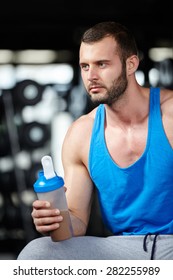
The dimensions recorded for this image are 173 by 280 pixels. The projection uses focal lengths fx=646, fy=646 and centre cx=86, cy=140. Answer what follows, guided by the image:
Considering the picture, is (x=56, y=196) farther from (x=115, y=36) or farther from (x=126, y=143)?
(x=115, y=36)

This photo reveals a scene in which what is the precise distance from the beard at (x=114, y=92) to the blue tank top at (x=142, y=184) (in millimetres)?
72

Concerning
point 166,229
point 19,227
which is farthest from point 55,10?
point 166,229

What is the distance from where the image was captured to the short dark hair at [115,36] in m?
1.33

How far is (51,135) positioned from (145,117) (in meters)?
1.34

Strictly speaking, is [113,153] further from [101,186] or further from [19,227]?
[19,227]

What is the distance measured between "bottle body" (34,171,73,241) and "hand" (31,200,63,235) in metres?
0.01

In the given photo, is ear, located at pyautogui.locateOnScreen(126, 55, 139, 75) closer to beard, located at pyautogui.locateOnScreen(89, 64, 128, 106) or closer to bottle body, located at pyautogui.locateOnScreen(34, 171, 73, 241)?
beard, located at pyautogui.locateOnScreen(89, 64, 128, 106)

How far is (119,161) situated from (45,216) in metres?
0.25

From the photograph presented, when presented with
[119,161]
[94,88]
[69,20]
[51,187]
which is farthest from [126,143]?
[69,20]

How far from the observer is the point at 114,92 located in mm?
1336

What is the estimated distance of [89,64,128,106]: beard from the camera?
1302 mm

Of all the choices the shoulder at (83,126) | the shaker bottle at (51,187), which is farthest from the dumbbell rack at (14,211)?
the shaker bottle at (51,187)

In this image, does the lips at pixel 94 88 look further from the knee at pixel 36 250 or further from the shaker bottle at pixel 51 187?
the knee at pixel 36 250

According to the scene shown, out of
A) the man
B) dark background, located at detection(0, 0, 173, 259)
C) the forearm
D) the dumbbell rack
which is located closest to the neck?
the man
